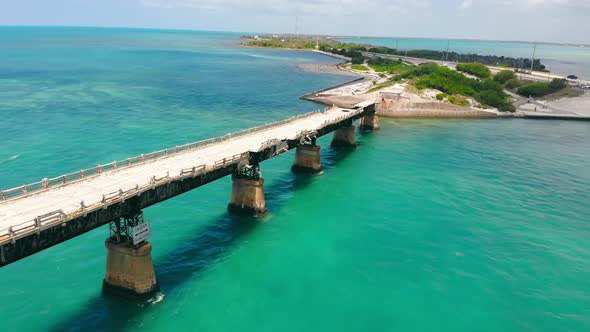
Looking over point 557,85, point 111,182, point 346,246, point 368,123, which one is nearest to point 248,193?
point 346,246

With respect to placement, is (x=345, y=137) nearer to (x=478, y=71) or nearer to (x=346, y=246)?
(x=346, y=246)

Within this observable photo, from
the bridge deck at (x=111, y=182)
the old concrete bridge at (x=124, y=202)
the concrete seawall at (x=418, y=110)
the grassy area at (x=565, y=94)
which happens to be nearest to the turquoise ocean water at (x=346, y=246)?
the old concrete bridge at (x=124, y=202)

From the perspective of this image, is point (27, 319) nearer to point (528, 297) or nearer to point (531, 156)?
point (528, 297)

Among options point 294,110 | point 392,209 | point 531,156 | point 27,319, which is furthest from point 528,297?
point 294,110

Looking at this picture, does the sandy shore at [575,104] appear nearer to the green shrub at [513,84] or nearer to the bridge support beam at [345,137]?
the green shrub at [513,84]

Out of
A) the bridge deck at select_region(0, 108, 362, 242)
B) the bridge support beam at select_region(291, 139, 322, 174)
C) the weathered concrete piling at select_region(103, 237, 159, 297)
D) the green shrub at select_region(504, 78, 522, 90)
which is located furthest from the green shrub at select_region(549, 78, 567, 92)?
the weathered concrete piling at select_region(103, 237, 159, 297)
